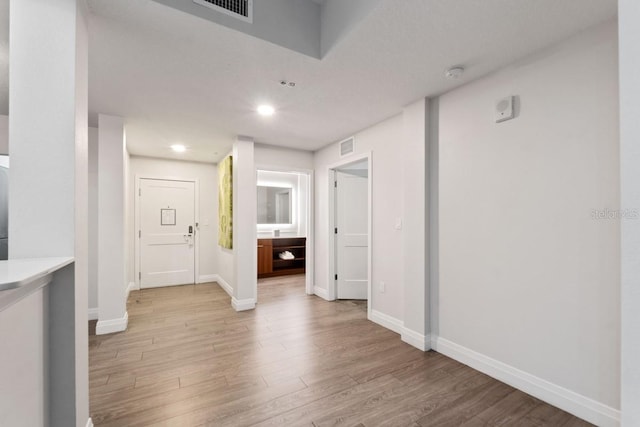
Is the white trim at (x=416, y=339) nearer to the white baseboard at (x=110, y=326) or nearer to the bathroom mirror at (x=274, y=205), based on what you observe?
the white baseboard at (x=110, y=326)

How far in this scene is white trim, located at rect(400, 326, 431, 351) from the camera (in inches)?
107

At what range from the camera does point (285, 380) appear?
222cm

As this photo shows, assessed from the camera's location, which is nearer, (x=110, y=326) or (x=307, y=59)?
(x=307, y=59)

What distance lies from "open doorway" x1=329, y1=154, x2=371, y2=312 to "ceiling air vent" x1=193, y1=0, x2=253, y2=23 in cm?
275

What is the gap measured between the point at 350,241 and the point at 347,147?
146cm

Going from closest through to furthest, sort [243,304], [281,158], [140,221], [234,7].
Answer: [234,7], [243,304], [281,158], [140,221]

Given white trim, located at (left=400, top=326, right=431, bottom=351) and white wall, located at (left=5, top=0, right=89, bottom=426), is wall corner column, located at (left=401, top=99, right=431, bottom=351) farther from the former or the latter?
white wall, located at (left=5, top=0, right=89, bottom=426)

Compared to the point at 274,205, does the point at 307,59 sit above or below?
above

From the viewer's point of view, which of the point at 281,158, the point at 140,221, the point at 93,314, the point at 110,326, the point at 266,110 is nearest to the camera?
the point at 266,110

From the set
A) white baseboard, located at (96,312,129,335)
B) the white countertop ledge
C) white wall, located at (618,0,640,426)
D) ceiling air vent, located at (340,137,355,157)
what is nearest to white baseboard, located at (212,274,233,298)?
white baseboard, located at (96,312,129,335)

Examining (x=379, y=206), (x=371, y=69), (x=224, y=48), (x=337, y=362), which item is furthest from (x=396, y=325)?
(x=224, y=48)

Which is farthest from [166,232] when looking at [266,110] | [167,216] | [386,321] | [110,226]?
[386,321]

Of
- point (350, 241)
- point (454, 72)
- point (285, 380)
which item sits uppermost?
point (454, 72)

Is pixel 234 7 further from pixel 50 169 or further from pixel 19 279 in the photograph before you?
pixel 19 279
